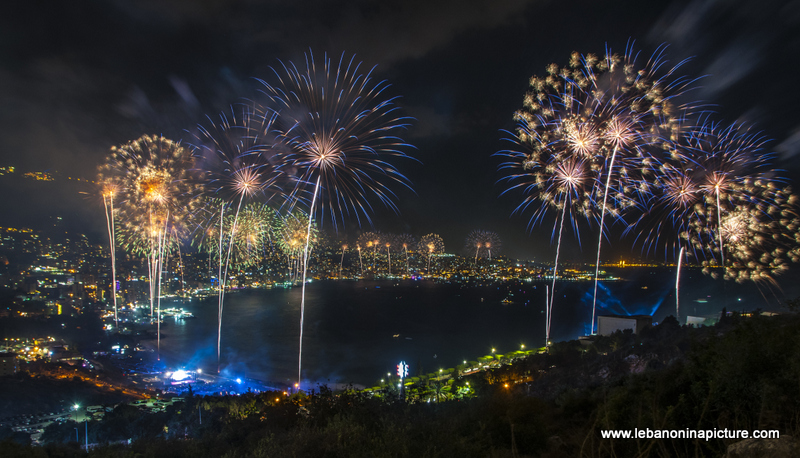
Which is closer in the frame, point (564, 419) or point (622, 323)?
point (564, 419)

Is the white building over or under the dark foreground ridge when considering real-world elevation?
under

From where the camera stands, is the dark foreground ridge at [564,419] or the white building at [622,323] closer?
the dark foreground ridge at [564,419]

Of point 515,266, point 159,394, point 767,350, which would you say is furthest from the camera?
point 515,266

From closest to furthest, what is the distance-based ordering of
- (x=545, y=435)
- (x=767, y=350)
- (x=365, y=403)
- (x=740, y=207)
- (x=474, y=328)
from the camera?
1. (x=767, y=350)
2. (x=545, y=435)
3. (x=365, y=403)
4. (x=740, y=207)
5. (x=474, y=328)

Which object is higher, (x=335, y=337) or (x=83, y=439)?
(x=83, y=439)

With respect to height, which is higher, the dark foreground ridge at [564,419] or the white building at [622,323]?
the dark foreground ridge at [564,419]

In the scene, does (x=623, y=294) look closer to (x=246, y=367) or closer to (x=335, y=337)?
(x=335, y=337)

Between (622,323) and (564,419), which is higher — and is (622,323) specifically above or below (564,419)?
below

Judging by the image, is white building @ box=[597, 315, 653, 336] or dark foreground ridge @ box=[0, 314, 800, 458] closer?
dark foreground ridge @ box=[0, 314, 800, 458]

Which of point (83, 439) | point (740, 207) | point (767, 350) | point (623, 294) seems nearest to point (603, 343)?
point (740, 207)

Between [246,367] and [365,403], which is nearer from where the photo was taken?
[365,403]

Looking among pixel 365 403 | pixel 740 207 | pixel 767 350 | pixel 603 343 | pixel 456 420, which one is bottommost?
pixel 603 343
